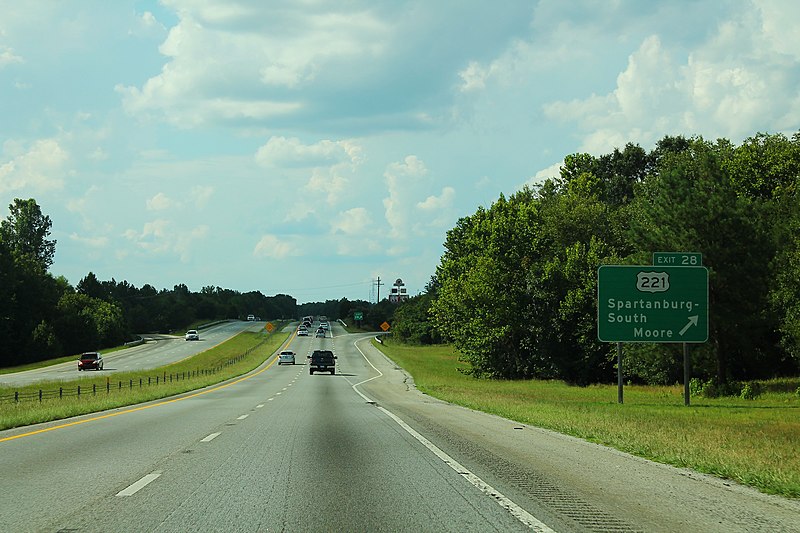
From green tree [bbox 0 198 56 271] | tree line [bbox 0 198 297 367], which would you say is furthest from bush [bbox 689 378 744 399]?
green tree [bbox 0 198 56 271]

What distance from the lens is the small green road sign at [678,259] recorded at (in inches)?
1390

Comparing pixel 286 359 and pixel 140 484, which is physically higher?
pixel 140 484

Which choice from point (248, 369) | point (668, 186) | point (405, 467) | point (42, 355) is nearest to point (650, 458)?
point (405, 467)

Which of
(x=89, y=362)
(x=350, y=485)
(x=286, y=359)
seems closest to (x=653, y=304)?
(x=350, y=485)

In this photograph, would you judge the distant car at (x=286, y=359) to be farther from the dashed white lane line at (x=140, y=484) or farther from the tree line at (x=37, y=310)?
the dashed white lane line at (x=140, y=484)

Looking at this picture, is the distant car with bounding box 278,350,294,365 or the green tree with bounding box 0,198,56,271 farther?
the green tree with bounding box 0,198,56,271

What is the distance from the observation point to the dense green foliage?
47.9 meters

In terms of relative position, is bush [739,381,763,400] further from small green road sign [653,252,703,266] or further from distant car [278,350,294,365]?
distant car [278,350,294,365]

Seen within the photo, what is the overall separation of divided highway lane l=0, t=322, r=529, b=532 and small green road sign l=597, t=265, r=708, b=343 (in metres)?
18.7

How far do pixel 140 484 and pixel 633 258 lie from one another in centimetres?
4396

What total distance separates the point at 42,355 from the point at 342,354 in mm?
46395

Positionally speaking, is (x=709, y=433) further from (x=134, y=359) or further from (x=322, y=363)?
(x=134, y=359)

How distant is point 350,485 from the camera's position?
422 inches

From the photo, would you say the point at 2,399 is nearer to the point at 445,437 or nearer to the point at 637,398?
the point at 445,437
